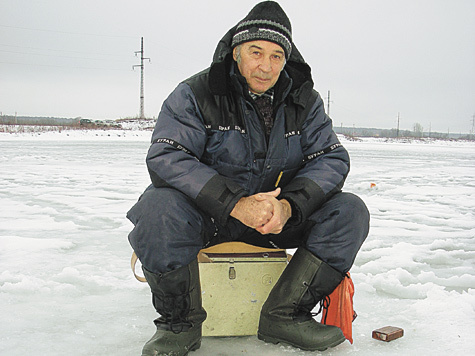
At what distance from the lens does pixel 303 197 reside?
1.80 metres

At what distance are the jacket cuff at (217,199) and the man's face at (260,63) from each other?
0.53 meters

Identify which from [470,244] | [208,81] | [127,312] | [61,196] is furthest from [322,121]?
[61,196]

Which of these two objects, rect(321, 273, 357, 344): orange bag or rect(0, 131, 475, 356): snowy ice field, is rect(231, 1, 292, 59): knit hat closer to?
rect(321, 273, 357, 344): orange bag

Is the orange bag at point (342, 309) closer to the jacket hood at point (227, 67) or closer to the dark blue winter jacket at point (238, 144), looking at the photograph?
the dark blue winter jacket at point (238, 144)

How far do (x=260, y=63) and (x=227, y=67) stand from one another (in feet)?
0.49

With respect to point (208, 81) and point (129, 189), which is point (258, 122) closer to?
point (208, 81)

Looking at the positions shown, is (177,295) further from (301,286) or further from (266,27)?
(266,27)

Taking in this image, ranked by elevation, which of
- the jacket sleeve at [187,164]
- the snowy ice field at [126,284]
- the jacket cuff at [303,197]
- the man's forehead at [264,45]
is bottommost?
the snowy ice field at [126,284]

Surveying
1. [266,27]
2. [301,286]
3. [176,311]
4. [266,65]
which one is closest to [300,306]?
[301,286]

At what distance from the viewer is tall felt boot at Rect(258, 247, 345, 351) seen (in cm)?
173

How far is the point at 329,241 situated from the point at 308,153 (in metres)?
0.42

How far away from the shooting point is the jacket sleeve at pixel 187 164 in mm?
1670

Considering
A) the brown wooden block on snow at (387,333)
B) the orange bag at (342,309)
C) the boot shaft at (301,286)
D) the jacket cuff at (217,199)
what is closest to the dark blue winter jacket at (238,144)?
the jacket cuff at (217,199)

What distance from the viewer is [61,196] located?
17.4 ft
